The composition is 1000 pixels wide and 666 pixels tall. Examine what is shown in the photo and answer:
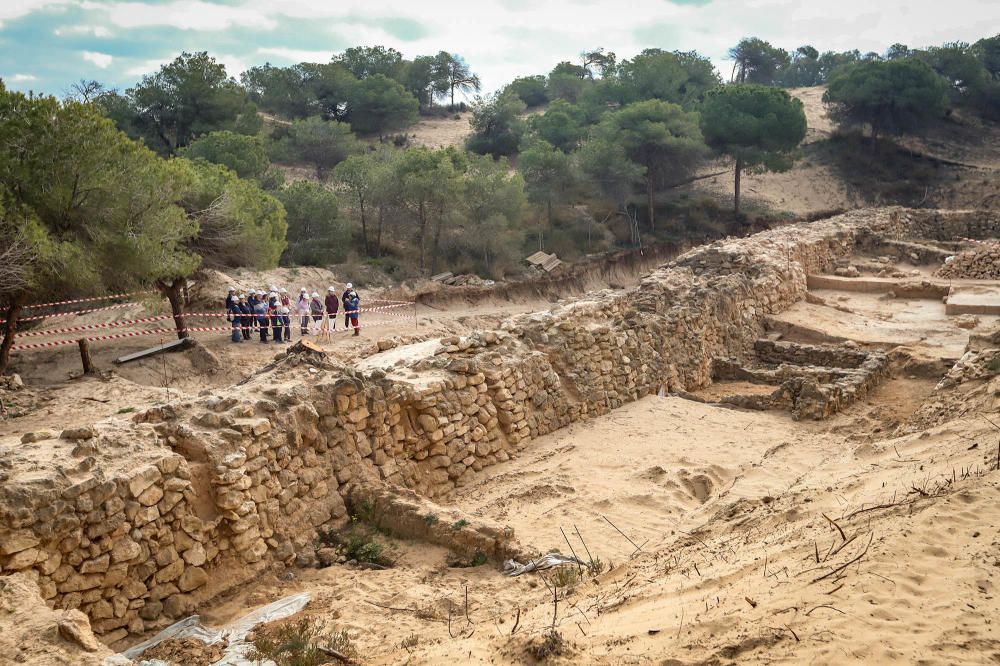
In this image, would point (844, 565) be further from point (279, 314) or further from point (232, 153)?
point (232, 153)

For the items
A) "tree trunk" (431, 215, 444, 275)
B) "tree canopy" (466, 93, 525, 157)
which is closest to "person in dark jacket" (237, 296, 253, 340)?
"tree trunk" (431, 215, 444, 275)

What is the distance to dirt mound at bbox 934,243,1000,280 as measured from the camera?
737 inches

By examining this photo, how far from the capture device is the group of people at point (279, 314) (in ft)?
54.0

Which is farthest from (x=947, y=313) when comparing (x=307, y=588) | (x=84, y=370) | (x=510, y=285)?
(x=84, y=370)

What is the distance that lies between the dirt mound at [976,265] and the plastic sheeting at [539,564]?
16433mm

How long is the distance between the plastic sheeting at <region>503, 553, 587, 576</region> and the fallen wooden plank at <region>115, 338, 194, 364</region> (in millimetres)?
10145

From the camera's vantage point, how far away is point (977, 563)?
176 inches

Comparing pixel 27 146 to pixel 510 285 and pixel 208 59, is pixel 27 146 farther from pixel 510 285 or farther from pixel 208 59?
pixel 208 59

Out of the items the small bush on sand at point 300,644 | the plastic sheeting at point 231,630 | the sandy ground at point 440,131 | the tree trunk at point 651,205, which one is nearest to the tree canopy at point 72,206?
the plastic sheeting at point 231,630

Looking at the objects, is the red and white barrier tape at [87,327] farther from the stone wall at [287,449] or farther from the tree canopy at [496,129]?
the tree canopy at [496,129]

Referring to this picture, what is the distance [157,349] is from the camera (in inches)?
603

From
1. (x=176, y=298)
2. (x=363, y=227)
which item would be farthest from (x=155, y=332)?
(x=363, y=227)

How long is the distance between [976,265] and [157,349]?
18.5 meters

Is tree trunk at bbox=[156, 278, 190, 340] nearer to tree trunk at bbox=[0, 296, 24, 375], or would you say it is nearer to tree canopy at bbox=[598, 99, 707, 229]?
tree trunk at bbox=[0, 296, 24, 375]
